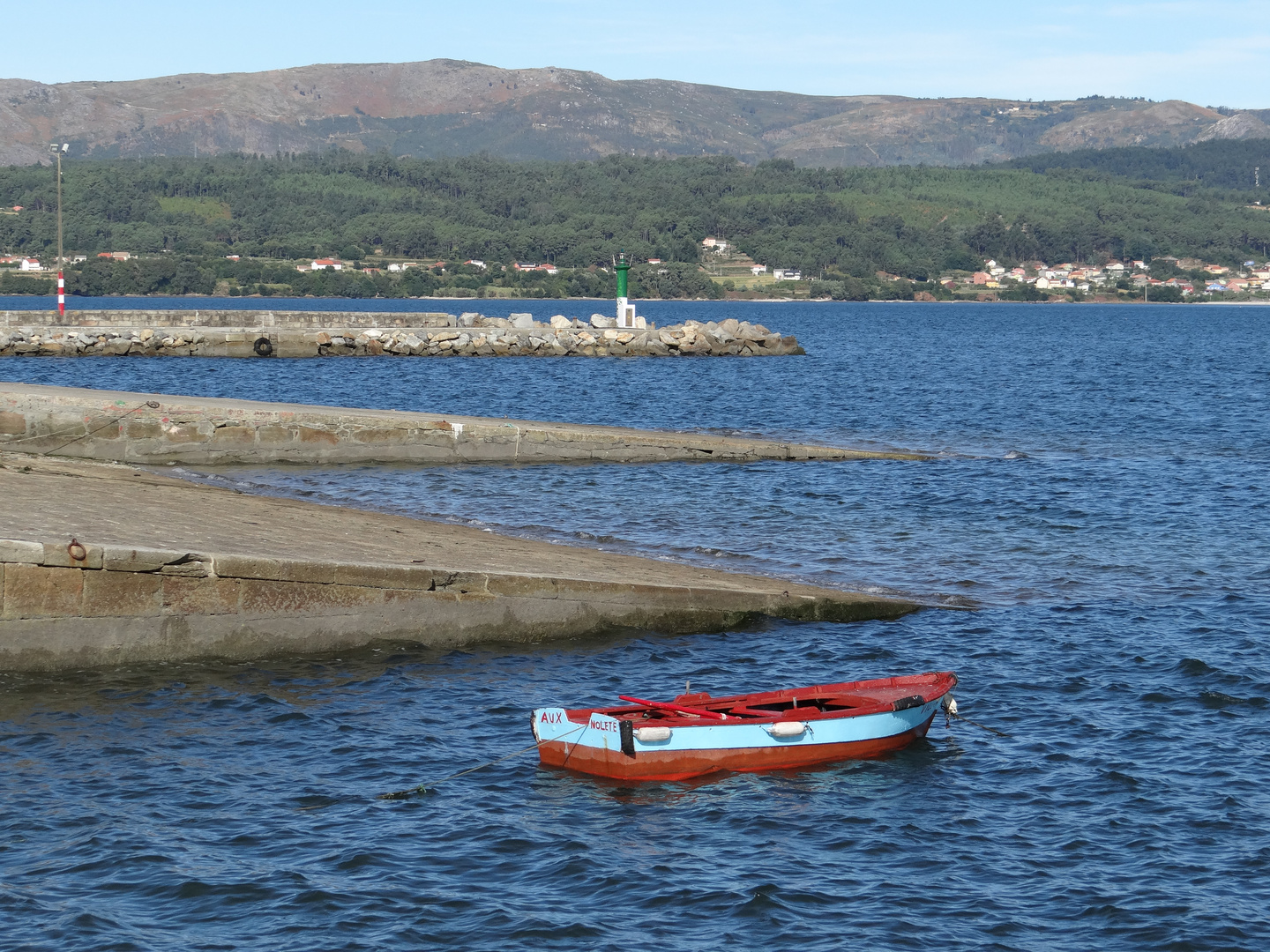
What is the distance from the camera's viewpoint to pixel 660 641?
15.4 metres

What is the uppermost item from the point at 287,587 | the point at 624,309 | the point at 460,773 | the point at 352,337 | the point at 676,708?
the point at 624,309

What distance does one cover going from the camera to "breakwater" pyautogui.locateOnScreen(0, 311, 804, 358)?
204ft

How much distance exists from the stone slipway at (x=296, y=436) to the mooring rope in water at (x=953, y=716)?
16824 millimetres

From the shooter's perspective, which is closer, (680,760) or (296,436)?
(680,760)

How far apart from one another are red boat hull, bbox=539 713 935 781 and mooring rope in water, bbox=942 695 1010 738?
0.92 metres

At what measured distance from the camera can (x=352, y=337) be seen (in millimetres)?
66438

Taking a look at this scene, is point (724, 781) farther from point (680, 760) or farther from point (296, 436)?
point (296, 436)

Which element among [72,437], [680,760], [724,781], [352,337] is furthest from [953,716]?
[352,337]

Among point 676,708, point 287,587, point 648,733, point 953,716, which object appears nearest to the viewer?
point 648,733

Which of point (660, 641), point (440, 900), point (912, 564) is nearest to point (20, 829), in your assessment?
Result: point (440, 900)

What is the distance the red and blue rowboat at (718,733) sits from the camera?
11102 millimetres

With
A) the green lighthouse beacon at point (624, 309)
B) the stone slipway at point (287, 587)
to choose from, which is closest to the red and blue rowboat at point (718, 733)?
the stone slipway at point (287, 587)

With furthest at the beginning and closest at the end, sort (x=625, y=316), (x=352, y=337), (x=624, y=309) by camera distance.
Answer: (x=624, y=309) → (x=625, y=316) → (x=352, y=337)

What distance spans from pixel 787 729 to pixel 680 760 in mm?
939
